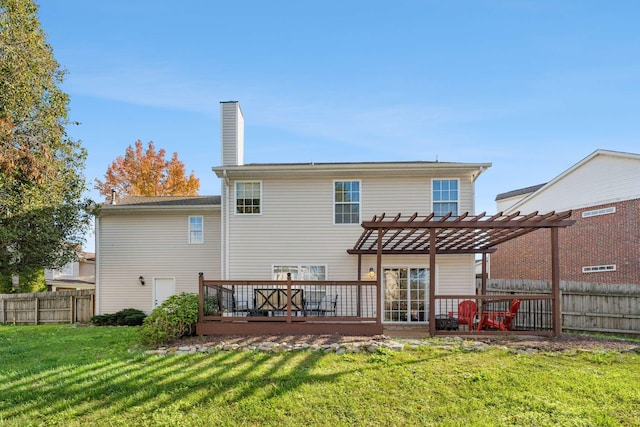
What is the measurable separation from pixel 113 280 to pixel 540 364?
1384cm

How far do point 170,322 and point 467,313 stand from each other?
7.15m

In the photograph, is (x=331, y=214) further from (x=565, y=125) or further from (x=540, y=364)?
(x=565, y=125)

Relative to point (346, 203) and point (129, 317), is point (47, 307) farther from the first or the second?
point (346, 203)

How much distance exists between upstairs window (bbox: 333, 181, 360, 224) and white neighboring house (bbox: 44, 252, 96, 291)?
15799 millimetres

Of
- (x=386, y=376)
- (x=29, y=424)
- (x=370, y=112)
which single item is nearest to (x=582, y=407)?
(x=386, y=376)

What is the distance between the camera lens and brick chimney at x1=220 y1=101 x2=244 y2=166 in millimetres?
12625

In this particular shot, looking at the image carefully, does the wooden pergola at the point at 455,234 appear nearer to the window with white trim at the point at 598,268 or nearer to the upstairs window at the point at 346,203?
the upstairs window at the point at 346,203

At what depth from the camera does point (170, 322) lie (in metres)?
8.32

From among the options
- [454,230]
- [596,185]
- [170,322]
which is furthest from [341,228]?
[596,185]

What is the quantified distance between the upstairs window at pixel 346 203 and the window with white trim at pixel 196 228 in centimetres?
525

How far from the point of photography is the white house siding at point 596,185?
15.0m

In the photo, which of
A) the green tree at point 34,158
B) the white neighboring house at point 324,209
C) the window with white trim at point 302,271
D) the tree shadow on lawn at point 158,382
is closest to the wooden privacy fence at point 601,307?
the white neighboring house at point 324,209

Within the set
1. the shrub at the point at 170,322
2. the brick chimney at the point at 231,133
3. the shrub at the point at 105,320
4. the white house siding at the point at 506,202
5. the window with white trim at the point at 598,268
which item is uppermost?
the brick chimney at the point at 231,133

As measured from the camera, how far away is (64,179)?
52.2 feet
